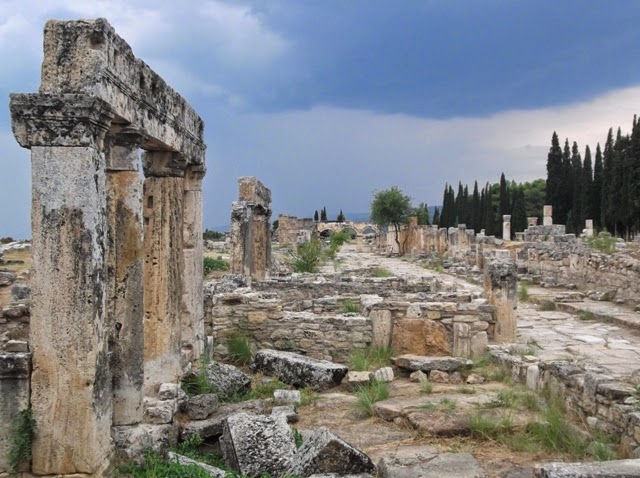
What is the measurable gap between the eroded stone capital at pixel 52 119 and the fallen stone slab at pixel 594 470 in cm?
410

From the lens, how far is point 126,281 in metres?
5.59

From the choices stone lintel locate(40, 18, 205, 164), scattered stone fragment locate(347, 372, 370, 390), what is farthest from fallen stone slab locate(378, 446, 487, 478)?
stone lintel locate(40, 18, 205, 164)

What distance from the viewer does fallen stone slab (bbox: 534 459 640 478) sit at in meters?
3.85

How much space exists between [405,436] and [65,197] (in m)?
3.82

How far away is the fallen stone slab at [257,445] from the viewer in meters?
5.02

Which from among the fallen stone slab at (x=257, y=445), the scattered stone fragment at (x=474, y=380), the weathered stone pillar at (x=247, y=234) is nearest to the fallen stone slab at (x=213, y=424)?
the fallen stone slab at (x=257, y=445)

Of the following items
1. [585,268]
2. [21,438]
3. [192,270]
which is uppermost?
[192,270]

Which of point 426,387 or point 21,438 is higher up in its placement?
point 21,438

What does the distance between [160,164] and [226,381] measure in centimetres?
274

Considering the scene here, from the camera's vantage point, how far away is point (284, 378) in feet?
25.6

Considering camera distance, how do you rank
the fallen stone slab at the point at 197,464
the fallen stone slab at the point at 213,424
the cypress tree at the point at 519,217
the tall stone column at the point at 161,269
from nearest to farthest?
1. the fallen stone slab at the point at 197,464
2. the fallen stone slab at the point at 213,424
3. the tall stone column at the point at 161,269
4. the cypress tree at the point at 519,217

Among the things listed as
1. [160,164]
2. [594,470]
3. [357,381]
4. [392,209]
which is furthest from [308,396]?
[392,209]

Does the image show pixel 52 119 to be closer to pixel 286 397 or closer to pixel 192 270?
pixel 192 270

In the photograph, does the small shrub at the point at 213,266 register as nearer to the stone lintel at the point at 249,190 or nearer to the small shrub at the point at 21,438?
the stone lintel at the point at 249,190
